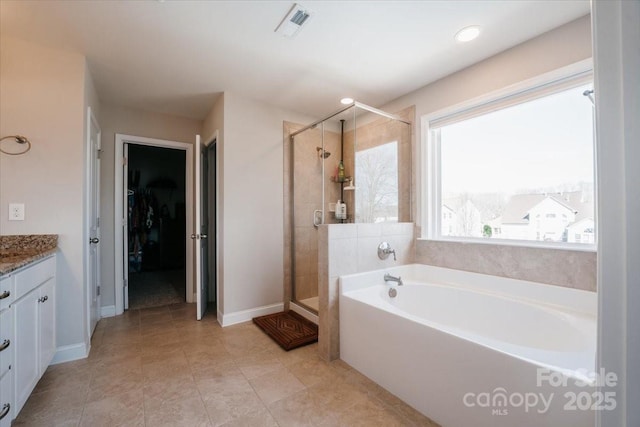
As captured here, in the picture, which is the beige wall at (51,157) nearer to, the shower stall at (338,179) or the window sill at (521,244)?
the shower stall at (338,179)

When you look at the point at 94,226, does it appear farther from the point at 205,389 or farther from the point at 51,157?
the point at 205,389

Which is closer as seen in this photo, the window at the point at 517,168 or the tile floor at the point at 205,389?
the tile floor at the point at 205,389

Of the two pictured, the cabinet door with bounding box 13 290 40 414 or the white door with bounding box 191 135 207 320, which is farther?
Answer: the white door with bounding box 191 135 207 320

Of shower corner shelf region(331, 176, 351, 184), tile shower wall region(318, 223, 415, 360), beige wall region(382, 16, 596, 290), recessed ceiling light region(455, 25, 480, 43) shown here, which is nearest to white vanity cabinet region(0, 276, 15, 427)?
tile shower wall region(318, 223, 415, 360)

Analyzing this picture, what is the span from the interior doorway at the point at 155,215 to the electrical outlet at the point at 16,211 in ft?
9.52

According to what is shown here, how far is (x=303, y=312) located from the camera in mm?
3102

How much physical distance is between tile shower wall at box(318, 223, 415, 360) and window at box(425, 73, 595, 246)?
774 millimetres

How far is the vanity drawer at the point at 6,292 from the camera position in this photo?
1293 millimetres

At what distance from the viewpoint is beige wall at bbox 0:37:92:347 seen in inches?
79.3

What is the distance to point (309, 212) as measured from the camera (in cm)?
336

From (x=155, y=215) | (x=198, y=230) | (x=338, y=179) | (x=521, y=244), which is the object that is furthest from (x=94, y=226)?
(x=521, y=244)

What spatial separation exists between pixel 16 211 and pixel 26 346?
1065 mm

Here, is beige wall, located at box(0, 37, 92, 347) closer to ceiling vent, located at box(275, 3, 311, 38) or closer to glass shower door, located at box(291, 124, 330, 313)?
ceiling vent, located at box(275, 3, 311, 38)

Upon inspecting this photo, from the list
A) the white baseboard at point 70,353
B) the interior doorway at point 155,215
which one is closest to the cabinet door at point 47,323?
the white baseboard at point 70,353
